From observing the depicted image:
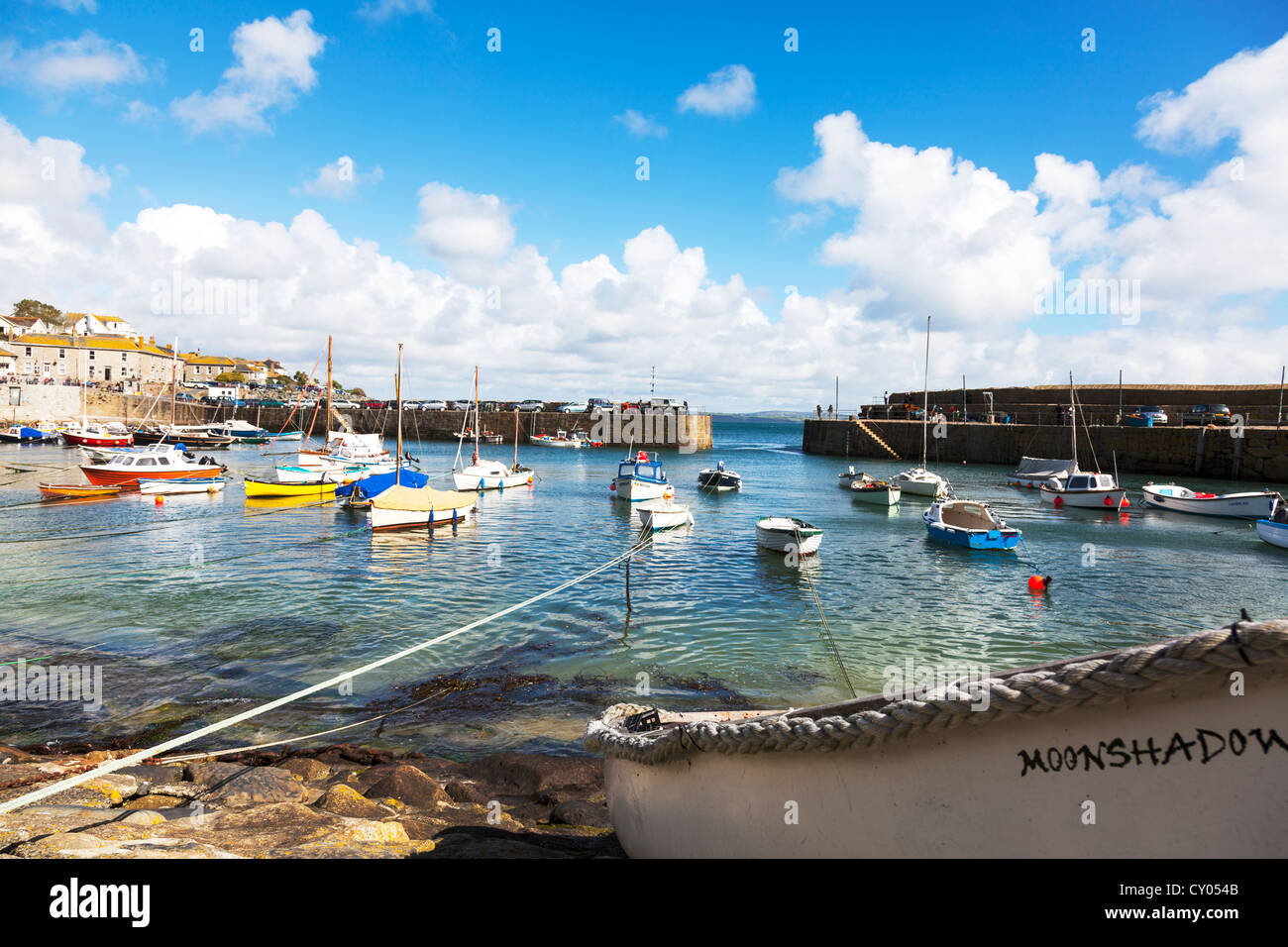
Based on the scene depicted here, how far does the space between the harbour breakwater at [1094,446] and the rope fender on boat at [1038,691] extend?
6143 cm

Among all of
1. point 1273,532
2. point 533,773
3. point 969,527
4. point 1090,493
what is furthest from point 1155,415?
point 533,773

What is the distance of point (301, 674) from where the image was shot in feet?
40.6

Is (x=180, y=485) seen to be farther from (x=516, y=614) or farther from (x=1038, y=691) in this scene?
(x=1038, y=691)

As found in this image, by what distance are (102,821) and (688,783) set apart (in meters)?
4.99

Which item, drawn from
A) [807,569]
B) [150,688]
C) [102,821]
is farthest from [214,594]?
[807,569]

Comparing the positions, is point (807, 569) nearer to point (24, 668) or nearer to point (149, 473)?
point (24, 668)

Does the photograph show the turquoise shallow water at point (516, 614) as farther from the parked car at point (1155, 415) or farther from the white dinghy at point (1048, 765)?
the parked car at point (1155, 415)

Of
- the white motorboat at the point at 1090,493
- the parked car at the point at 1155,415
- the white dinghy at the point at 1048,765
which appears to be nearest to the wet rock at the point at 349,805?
the white dinghy at the point at 1048,765

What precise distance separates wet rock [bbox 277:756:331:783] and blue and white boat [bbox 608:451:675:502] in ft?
96.9

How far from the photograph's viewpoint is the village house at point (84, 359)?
11094cm

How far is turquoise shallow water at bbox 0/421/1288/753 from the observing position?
11.4 meters

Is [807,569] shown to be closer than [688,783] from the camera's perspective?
No
